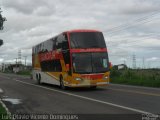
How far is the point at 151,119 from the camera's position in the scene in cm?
1155

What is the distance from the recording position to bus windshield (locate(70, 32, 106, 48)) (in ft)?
81.2

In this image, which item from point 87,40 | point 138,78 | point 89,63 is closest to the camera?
point 89,63

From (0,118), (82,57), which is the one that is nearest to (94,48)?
(82,57)

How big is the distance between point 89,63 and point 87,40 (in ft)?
4.96

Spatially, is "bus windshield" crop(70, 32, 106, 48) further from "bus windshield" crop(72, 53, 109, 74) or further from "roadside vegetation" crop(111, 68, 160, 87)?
"roadside vegetation" crop(111, 68, 160, 87)

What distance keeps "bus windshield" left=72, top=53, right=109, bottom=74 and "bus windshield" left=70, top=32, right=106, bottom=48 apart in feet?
1.88

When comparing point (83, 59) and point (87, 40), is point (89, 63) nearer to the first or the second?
point (83, 59)

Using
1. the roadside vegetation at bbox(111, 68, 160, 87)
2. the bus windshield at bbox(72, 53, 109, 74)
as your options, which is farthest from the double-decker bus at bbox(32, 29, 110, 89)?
the roadside vegetation at bbox(111, 68, 160, 87)

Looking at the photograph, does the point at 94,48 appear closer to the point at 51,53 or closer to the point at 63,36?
the point at 63,36

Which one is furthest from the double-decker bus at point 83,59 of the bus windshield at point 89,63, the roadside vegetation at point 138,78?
the roadside vegetation at point 138,78

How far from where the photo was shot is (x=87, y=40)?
2500 cm

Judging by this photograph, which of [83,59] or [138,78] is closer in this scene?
[83,59]

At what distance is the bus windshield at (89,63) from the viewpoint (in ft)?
79.8

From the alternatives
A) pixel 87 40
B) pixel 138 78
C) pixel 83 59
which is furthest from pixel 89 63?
pixel 138 78
